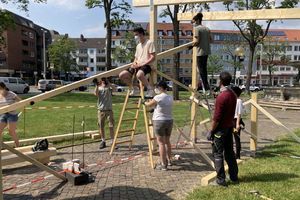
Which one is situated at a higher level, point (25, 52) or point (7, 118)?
point (25, 52)

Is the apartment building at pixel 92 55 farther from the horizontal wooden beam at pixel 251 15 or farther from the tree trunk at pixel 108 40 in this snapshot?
the horizontal wooden beam at pixel 251 15

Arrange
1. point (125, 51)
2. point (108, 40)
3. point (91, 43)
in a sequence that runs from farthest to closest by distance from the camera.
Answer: point (91, 43)
point (125, 51)
point (108, 40)

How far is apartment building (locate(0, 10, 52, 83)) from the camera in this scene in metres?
79.7

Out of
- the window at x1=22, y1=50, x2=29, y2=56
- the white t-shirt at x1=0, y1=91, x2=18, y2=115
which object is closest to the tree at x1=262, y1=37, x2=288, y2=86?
the window at x1=22, y1=50, x2=29, y2=56

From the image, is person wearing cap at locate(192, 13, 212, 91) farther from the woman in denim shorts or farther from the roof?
the roof

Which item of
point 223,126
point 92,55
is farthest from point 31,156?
point 92,55

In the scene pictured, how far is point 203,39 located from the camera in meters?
8.59

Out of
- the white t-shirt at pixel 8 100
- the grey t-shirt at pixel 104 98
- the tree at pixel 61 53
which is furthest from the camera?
the tree at pixel 61 53

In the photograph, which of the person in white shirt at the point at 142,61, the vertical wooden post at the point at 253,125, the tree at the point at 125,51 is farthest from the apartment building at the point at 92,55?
the person in white shirt at the point at 142,61

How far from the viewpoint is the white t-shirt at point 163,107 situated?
7523 millimetres

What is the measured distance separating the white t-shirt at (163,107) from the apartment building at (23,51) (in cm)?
6937

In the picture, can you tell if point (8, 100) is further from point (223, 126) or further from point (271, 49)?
point (271, 49)

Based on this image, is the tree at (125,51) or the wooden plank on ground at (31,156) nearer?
the wooden plank on ground at (31,156)

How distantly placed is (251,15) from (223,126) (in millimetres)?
4715
